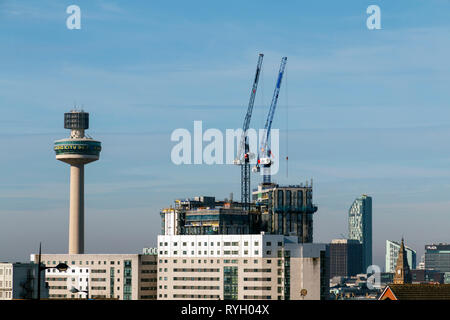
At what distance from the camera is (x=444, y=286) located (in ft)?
581
